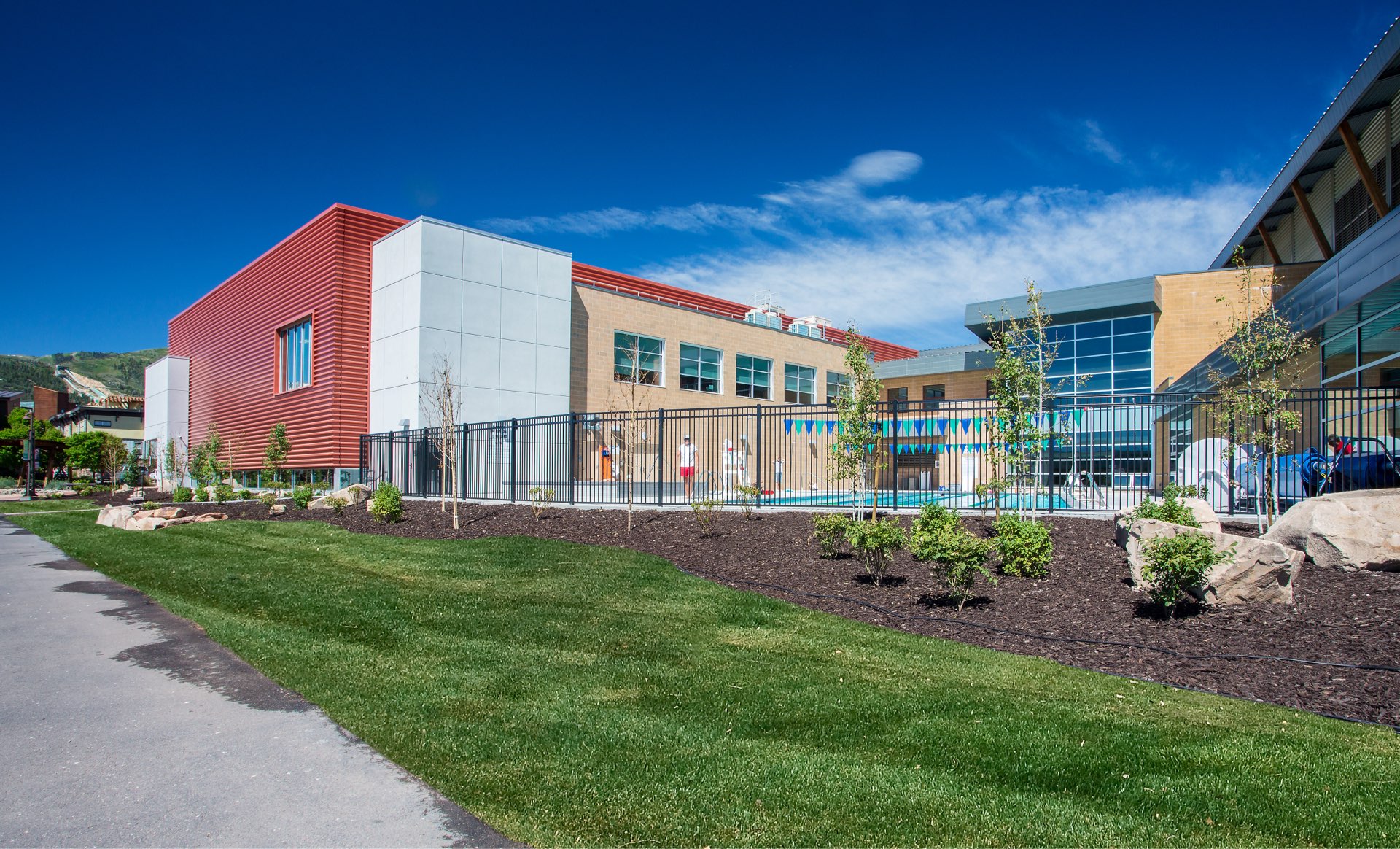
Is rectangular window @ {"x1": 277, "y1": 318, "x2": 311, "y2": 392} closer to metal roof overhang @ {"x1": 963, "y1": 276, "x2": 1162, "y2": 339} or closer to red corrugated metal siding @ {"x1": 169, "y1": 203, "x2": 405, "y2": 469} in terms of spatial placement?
red corrugated metal siding @ {"x1": 169, "y1": 203, "x2": 405, "y2": 469}

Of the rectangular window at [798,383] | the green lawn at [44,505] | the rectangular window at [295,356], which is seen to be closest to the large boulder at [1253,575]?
the rectangular window at [295,356]

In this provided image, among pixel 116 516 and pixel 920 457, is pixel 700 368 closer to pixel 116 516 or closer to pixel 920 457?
pixel 920 457

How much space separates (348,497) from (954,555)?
17054 millimetres

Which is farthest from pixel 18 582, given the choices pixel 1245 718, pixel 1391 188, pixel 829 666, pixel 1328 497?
pixel 1391 188

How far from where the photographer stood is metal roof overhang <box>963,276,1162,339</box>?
2756 centimetres

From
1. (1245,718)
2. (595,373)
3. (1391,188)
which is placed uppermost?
(1391,188)

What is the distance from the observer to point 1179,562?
775 centimetres

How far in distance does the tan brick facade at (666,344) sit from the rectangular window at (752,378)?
21 centimetres

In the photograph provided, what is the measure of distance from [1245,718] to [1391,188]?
831 inches

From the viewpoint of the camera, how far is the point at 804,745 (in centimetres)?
465

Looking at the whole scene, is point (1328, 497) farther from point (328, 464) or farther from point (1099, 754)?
point (328, 464)

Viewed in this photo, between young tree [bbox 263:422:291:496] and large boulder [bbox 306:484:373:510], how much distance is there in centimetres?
668

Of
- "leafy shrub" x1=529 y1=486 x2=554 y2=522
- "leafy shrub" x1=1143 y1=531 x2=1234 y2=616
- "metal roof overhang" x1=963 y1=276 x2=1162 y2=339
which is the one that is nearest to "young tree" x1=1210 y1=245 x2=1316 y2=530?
"leafy shrub" x1=1143 y1=531 x2=1234 y2=616

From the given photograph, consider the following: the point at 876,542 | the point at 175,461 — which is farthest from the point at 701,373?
the point at 175,461
